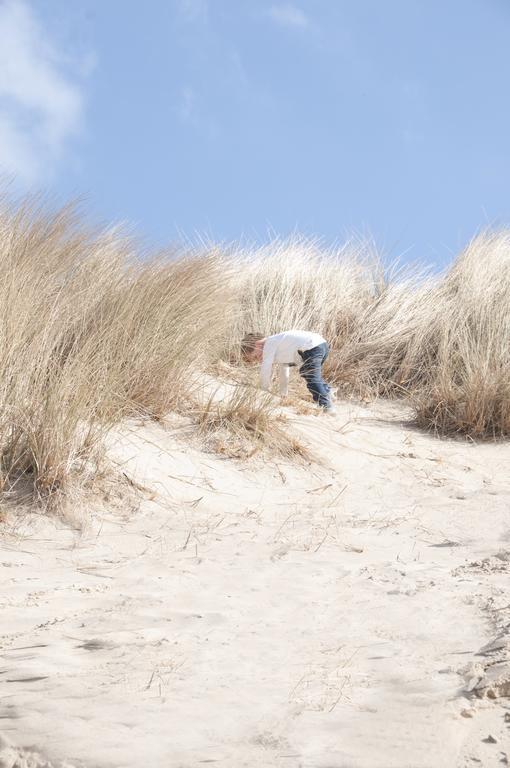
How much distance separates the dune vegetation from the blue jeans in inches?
22.8

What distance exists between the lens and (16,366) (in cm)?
480

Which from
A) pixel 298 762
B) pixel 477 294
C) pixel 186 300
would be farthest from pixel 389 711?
pixel 477 294

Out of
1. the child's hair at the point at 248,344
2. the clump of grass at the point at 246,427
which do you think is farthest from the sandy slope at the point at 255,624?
the child's hair at the point at 248,344

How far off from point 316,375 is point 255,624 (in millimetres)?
4285

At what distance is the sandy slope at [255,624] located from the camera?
7.04 feet

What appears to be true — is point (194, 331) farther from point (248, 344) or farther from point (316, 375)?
point (248, 344)

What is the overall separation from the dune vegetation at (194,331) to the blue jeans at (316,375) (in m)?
0.58

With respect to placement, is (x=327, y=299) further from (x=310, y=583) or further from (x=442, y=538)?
(x=310, y=583)

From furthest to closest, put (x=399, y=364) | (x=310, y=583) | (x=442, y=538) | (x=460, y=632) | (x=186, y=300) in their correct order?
(x=399, y=364) < (x=186, y=300) < (x=442, y=538) < (x=310, y=583) < (x=460, y=632)

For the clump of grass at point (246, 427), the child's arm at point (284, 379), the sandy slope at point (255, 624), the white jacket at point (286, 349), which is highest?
the white jacket at point (286, 349)

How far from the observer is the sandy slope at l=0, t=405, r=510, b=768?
2.14m

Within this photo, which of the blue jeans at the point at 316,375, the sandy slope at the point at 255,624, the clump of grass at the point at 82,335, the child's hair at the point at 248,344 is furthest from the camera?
the child's hair at the point at 248,344

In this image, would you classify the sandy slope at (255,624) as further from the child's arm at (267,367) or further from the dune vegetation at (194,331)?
the child's arm at (267,367)

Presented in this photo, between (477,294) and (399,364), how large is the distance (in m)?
1.17
